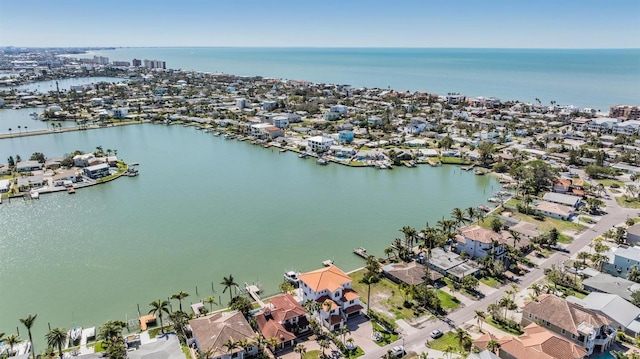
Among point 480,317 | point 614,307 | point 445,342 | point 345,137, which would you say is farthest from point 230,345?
point 345,137

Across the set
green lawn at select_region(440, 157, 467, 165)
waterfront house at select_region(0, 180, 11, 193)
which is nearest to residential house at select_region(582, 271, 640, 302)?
green lawn at select_region(440, 157, 467, 165)

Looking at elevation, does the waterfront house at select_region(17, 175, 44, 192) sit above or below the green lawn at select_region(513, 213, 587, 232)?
below

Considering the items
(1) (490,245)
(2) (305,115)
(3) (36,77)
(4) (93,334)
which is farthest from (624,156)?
(3) (36,77)

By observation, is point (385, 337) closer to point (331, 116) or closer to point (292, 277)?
point (292, 277)

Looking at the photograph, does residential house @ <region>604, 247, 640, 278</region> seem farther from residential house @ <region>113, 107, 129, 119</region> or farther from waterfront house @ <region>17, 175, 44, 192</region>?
residential house @ <region>113, 107, 129, 119</region>

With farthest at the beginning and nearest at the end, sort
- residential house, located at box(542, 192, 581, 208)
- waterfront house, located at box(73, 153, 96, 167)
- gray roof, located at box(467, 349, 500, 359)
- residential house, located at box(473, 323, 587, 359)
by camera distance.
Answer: waterfront house, located at box(73, 153, 96, 167) < residential house, located at box(542, 192, 581, 208) < residential house, located at box(473, 323, 587, 359) < gray roof, located at box(467, 349, 500, 359)

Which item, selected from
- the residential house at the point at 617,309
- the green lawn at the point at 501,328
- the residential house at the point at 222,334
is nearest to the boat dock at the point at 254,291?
the residential house at the point at 222,334
